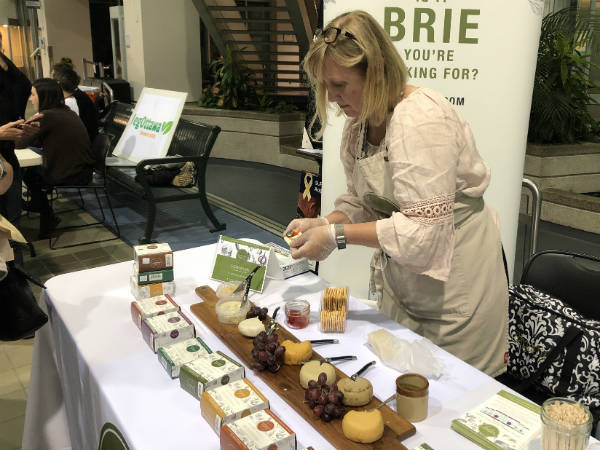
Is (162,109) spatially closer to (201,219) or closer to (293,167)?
(201,219)

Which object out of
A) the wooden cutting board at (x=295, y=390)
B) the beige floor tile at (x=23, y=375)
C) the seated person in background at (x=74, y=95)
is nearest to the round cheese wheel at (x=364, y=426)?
the wooden cutting board at (x=295, y=390)

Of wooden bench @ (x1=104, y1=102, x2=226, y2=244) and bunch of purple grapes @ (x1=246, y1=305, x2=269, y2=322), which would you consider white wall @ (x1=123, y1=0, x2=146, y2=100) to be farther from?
bunch of purple grapes @ (x1=246, y1=305, x2=269, y2=322)

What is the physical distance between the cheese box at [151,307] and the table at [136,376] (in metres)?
0.05

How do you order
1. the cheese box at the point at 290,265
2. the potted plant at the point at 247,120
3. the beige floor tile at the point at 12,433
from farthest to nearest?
the potted plant at the point at 247,120
the beige floor tile at the point at 12,433
the cheese box at the point at 290,265

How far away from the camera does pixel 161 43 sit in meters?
9.21

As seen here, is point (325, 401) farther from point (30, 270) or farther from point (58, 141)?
point (58, 141)

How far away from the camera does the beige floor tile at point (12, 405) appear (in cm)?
266

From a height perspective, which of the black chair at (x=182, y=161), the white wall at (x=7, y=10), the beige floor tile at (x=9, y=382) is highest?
the white wall at (x=7, y=10)

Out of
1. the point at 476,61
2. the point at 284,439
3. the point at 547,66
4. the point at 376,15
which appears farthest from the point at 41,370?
the point at 547,66

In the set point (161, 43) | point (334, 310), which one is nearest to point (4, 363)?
point (334, 310)

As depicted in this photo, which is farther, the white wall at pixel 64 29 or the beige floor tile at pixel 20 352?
the white wall at pixel 64 29

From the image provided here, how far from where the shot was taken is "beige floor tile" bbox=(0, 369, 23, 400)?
2.87 metres

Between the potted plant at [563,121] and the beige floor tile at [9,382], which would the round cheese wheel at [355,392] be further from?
the potted plant at [563,121]

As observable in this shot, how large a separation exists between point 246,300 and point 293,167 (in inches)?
254
